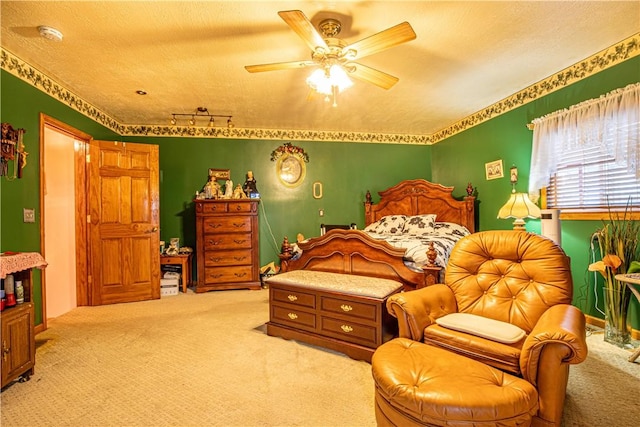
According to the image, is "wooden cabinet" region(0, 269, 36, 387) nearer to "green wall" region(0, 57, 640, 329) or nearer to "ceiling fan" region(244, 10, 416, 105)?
"green wall" region(0, 57, 640, 329)

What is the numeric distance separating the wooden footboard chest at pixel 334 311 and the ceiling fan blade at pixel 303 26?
1.90 meters

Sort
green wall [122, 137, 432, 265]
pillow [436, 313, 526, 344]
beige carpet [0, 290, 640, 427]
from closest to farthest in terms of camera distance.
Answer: pillow [436, 313, 526, 344], beige carpet [0, 290, 640, 427], green wall [122, 137, 432, 265]

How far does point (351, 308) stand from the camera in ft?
8.21

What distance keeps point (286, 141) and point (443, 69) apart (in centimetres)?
297

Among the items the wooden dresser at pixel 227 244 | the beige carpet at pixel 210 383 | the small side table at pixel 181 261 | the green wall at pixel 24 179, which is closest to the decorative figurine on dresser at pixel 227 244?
the wooden dresser at pixel 227 244

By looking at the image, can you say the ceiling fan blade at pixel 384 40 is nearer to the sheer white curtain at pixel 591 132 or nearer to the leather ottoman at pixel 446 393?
the leather ottoman at pixel 446 393

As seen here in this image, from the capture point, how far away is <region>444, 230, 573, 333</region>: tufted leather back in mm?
1850

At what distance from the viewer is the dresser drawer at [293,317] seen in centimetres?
274

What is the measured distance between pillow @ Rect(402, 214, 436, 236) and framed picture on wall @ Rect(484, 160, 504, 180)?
0.98m

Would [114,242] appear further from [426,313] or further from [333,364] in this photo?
[426,313]

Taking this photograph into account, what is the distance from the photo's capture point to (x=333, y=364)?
236 centimetres

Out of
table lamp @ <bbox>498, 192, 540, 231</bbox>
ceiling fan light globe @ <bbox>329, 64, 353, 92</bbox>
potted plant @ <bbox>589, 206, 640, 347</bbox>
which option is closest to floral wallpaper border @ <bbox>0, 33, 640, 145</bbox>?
table lamp @ <bbox>498, 192, 540, 231</bbox>

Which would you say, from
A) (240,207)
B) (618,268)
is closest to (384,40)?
(618,268)

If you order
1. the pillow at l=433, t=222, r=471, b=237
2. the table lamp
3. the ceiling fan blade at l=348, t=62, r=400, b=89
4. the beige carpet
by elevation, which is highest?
the ceiling fan blade at l=348, t=62, r=400, b=89
